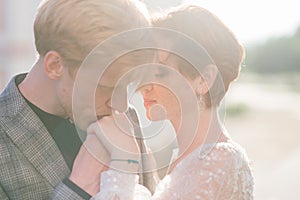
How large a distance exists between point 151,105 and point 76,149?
225 millimetres

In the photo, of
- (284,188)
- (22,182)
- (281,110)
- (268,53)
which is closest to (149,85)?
(22,182)

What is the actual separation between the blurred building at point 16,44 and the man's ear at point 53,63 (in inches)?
174

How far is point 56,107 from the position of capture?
1.40 meters

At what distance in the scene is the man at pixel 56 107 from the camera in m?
1.31

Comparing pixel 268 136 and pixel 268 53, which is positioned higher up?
pixel 268 136

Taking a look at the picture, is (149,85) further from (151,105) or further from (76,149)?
(76,149)

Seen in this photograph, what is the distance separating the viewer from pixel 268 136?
451 inches

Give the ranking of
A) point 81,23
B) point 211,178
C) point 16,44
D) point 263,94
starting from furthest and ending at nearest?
point 263,94, point 16,44, point 211,178, point 81,23

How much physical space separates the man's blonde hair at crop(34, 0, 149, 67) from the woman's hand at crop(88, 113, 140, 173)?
0.47ft

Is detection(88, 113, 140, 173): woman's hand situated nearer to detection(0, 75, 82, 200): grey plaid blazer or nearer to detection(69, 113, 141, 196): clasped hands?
detection(69, 113, 141, 196): clasped hands

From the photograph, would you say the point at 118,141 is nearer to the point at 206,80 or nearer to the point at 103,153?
the point at 103,153

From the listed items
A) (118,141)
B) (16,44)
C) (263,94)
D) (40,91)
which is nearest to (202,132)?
(118,141)

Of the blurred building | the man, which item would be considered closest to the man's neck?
the man

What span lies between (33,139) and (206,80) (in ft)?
→ 1.46
